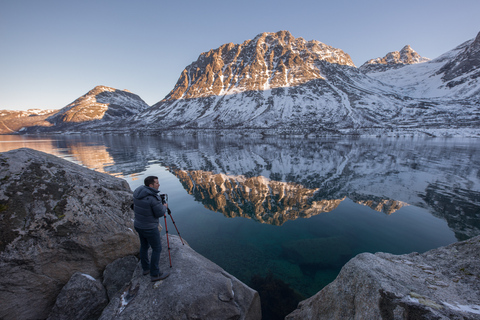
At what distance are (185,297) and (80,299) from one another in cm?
324

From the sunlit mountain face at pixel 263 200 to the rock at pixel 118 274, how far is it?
28.9ft

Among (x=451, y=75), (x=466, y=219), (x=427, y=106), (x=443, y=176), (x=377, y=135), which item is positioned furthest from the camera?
(x=451, y=75)

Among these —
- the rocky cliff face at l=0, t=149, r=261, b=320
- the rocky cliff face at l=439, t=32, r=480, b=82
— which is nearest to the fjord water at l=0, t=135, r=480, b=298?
the rocky cliff face at l=0, t=149, r=261, b=320

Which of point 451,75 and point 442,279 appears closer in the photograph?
point 442,279

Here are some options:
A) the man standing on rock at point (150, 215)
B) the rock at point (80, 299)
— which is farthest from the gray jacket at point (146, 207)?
the rock at point (80, 299)

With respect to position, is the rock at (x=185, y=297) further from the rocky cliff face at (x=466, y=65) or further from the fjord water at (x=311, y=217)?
the rocky cliff face at (x=466, y=65)

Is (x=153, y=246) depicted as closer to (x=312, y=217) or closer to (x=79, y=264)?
(x=79, y=264)

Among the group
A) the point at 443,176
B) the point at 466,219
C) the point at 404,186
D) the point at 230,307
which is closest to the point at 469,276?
the point at 230,307

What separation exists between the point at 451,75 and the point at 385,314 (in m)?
278

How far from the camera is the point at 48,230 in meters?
6.08

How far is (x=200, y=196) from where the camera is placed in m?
19.2

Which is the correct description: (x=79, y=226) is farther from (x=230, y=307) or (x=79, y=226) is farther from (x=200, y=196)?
(x=200, y=196)

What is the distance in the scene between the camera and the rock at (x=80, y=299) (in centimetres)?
554

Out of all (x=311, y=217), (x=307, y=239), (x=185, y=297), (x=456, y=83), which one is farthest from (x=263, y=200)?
(x=456, y=83)
